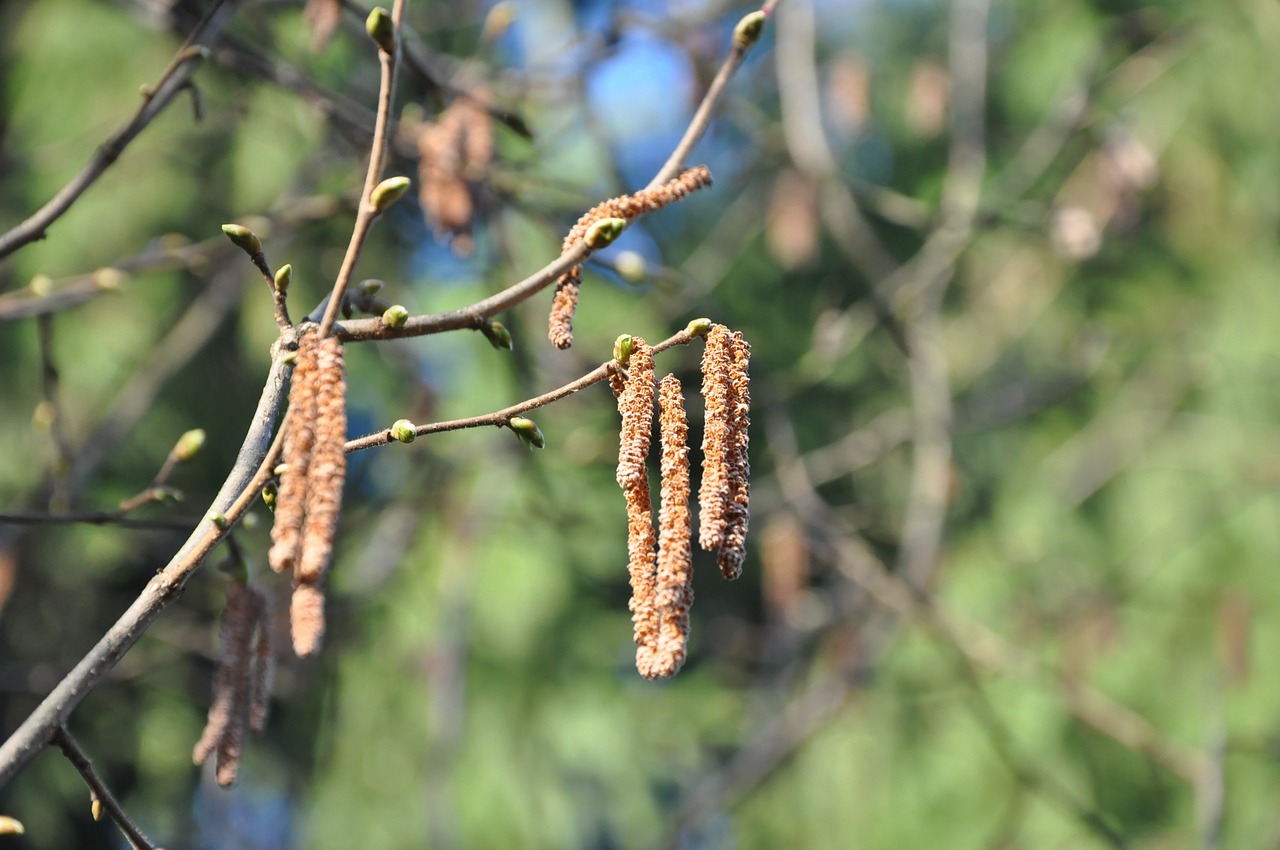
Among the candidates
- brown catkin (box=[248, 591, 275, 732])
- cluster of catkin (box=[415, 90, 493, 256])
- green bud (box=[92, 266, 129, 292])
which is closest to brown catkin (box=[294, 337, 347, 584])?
brown catkin (box=[248, 591, 275, 732])

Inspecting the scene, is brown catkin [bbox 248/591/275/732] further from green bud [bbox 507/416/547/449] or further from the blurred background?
the blurred background

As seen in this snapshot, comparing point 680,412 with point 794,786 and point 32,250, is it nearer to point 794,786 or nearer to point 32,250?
point 32,250

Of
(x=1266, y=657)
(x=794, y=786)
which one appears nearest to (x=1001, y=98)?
(x=1266, y=657)

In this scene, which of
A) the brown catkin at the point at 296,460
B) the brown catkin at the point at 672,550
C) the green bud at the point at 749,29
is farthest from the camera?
the green bud at the point at 749,29

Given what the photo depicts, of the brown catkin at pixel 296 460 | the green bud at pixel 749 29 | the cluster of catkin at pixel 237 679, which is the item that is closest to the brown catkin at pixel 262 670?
the cluster of catkin at pixel 237 679

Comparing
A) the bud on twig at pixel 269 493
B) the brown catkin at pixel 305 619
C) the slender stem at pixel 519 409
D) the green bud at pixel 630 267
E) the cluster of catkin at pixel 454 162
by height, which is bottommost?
the brown catkin at pixel 305 619

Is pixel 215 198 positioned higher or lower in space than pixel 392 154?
higher

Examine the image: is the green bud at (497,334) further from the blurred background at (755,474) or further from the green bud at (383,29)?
the blurred background at (755,474)
